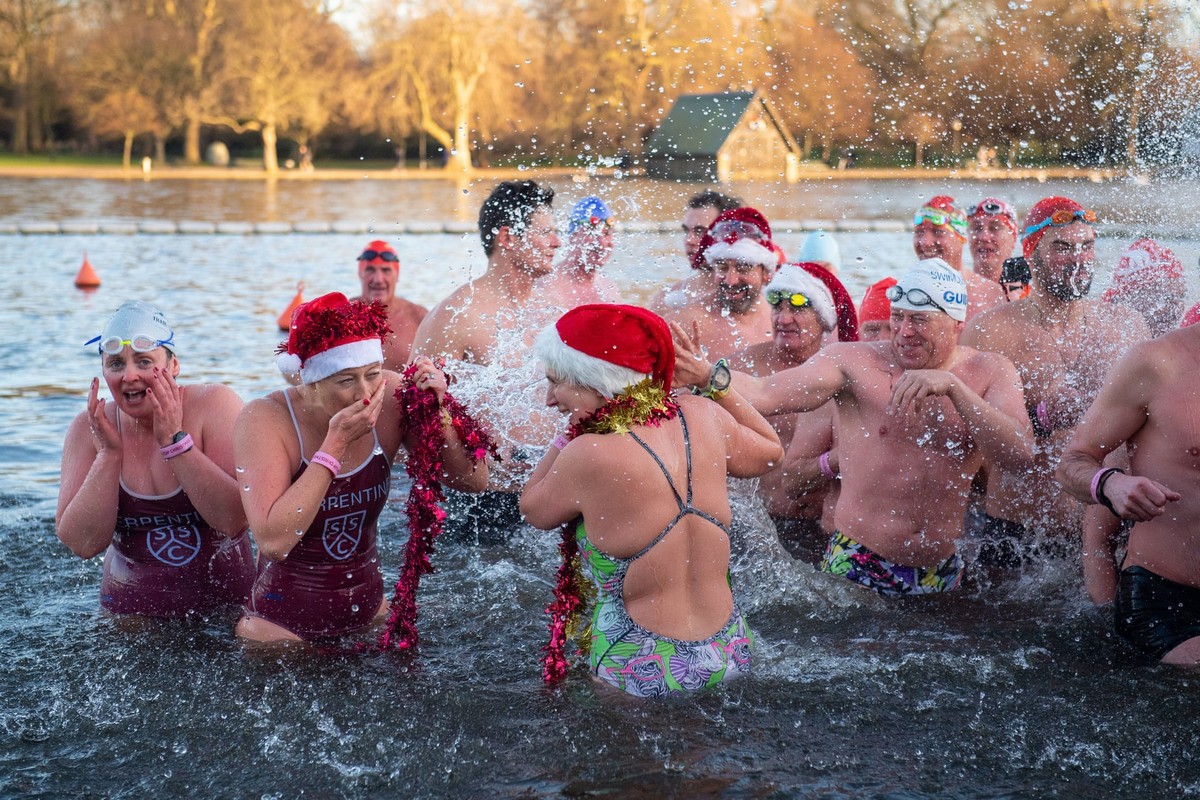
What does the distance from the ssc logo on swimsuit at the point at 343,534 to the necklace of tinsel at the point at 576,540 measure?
811 millimetres

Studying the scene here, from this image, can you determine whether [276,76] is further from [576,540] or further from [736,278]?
[576,540]

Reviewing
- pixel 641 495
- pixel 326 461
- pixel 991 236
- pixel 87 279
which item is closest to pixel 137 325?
pixel 326 461

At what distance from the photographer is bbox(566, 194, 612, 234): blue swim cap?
7.38 m

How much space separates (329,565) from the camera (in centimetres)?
450

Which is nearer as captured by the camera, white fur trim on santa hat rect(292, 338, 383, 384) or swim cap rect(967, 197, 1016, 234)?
white fur trim on santa hat rect(292, 338, 383, 384)

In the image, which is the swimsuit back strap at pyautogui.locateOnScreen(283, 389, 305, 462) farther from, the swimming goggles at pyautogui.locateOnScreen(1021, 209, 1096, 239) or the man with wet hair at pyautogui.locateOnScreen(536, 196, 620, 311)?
the swimming goggles at pyautogui.locateOnScreen(1021, 209, 1096, 239)

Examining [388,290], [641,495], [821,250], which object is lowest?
[641,495]

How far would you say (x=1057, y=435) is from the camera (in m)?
5.68

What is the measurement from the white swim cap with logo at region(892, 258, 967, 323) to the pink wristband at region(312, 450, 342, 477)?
92.4 inches

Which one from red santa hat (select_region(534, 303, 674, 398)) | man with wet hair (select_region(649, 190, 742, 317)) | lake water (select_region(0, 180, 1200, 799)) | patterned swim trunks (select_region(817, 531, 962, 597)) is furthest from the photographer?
man with wet hair (select_region(649, 190, 742, 317))

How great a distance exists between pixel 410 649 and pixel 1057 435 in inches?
123

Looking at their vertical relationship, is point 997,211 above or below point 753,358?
above

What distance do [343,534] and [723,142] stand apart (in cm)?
4245

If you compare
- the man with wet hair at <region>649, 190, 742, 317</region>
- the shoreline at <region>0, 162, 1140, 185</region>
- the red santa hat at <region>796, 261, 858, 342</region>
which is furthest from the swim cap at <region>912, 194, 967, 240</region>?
the shoreline at <region>0, 162, 1140, 185</region>
